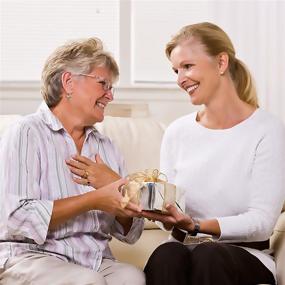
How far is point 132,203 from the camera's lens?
1855 mm

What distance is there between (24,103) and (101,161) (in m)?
1.39

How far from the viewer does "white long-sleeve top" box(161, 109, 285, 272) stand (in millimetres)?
2031

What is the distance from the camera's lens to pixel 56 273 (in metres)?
1.77

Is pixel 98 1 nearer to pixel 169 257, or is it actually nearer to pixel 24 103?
pixel 24 103

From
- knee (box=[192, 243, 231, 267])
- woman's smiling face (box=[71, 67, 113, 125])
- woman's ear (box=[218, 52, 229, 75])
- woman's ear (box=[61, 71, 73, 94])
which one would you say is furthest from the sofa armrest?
woman's ear (box=[61, 71, 73, 94])

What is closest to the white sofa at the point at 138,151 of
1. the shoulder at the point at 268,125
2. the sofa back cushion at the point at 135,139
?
the sofa back cushion at the point at 135,139

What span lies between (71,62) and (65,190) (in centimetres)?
37

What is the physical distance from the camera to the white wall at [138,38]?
3.32 m

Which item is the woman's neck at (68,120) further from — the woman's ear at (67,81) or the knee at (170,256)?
the knee at (170,256)

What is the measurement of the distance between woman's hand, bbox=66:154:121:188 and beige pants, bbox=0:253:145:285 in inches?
8.9

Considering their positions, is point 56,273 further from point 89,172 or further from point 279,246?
point 279,246

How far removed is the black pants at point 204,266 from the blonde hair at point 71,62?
0.54m

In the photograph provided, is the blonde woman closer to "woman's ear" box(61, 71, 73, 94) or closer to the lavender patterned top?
the lavender patterned top

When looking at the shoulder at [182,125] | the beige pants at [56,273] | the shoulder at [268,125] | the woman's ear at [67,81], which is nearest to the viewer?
the beige pants at [56,273]
